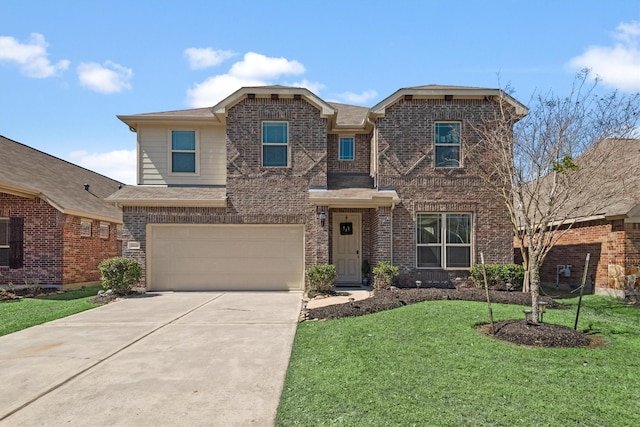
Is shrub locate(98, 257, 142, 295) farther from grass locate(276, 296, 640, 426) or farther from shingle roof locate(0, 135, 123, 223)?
grass locate(276, 296, 640, 426)

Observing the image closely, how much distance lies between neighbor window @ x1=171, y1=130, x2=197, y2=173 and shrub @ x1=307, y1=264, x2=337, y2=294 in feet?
18.4

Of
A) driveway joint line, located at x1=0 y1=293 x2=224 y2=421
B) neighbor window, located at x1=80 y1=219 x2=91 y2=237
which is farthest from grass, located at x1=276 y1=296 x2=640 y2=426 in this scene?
neighbor window, located at x1=80 y1=219 x2=91 y2=237

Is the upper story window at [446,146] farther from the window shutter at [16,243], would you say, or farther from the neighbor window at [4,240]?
the neighbor window at [4,240]

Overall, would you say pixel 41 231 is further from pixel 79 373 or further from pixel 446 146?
pixel 446 146

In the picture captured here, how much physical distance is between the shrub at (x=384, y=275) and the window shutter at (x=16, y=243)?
11.7 m

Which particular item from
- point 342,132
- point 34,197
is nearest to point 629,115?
point 342,132

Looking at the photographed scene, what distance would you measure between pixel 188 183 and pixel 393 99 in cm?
734

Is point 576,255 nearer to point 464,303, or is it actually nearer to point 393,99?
point 464,303

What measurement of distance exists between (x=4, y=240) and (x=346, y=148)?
1213 centimetres

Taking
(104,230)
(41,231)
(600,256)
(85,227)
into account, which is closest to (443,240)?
(600,256)

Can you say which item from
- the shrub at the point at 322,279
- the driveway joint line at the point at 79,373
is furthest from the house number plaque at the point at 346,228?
the driveway joint line at the point at 79,373

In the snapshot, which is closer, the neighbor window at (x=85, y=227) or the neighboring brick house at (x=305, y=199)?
the neighboring brick house at (x=305, y=199)

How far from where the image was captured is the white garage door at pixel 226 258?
13680mm

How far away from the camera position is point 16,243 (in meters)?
13.9
